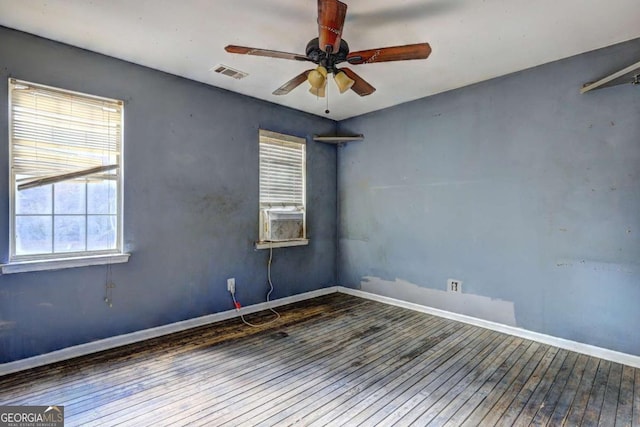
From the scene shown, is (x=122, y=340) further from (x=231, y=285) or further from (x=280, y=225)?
(x=280, y=225)

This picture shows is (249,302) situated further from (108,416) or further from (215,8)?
(215,8)

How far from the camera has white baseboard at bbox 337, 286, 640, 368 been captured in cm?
250

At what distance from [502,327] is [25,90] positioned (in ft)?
15.0

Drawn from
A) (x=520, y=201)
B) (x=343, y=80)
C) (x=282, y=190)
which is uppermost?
(x=343, y=80)

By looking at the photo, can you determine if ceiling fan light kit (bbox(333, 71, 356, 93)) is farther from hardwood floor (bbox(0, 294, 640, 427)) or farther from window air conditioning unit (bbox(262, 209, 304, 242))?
hardwood floor (bbox(0, 294, 640, 427))

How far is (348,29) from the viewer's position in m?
2.32

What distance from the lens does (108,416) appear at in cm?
184

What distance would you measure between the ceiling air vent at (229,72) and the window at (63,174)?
37.1 inches

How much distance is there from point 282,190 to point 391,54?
2353 mm

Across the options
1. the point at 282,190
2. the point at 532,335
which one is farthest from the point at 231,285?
the point at 532,335

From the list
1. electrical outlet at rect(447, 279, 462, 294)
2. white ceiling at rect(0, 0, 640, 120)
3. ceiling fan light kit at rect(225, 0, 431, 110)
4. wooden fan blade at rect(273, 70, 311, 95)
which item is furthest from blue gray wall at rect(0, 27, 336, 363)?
electrical outlet at rect(447, 279, 462, 294)

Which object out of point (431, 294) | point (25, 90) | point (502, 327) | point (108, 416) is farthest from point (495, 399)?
point (25, 90)

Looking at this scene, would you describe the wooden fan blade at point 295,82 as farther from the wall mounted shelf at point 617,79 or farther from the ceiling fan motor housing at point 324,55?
the wall mounted shelf at point 617,79

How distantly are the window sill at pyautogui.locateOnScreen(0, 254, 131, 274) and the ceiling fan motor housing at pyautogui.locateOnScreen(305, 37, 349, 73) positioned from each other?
2288mm
